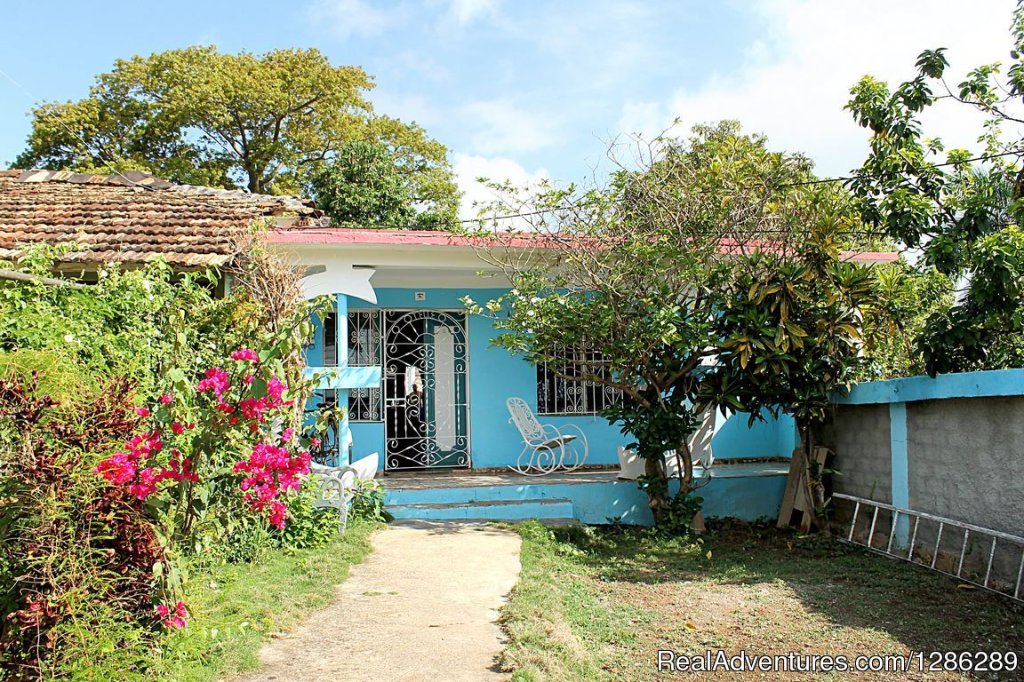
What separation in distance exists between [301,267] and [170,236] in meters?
1.95

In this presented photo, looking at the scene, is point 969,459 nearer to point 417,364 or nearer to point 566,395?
point 566,395

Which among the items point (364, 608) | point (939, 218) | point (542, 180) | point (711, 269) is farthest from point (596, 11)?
point (364, 608)

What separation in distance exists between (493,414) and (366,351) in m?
1.77

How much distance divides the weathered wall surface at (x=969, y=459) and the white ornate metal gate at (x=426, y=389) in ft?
17.2

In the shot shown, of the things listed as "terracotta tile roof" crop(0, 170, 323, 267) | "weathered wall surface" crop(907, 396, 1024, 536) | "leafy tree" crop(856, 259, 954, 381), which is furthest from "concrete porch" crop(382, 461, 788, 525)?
"terracotta tile roof" crop(0, 170, 323, 267)

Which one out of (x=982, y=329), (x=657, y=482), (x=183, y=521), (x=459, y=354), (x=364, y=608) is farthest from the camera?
(x=459, y=354)

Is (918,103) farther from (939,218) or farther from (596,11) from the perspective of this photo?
(596,11)

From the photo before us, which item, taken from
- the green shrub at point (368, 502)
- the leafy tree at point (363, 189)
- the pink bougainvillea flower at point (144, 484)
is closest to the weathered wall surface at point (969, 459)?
the green shrub at point (368, 502)

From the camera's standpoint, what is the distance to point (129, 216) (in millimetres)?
9797

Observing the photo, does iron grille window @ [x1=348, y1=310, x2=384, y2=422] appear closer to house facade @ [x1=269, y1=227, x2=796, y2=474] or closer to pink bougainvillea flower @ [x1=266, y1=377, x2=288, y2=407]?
house facade @ [x1=269, y1=227, x2=796, y2=474]

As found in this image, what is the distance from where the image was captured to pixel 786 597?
→ 5.79 meters

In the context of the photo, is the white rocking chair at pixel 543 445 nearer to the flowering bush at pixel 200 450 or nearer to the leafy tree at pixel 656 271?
the leafy tree at pixel 656 271

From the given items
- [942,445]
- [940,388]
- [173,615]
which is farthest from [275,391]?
[942,445]

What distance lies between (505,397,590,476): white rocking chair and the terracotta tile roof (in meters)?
3.74
